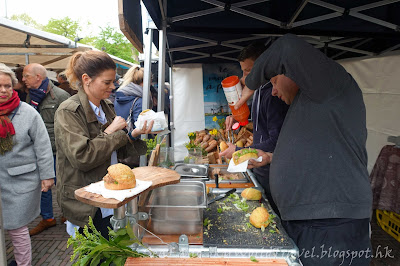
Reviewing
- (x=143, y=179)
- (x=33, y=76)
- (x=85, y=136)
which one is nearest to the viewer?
(x=143, y=179)

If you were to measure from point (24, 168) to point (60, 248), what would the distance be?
1.58 meters

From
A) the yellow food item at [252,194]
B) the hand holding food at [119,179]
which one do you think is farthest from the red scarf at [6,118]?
the yellow food item at [252,194]

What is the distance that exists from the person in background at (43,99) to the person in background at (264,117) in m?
3.13

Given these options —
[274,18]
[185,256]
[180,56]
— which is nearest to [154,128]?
[185,256]

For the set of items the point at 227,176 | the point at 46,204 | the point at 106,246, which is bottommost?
the point at 46,204

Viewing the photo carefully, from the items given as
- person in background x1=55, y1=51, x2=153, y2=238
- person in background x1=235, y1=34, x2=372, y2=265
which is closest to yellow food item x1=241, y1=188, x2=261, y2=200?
person in background x1=235, y1=34, x2=372, y2=265

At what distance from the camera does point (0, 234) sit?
5.44 ft

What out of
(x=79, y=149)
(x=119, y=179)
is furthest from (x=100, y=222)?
(x=119, y=179)

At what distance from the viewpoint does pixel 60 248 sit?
3.62 meters

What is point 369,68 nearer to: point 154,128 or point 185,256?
point 154,128

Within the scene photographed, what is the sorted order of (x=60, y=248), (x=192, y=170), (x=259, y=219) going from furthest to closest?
(x=60, y=248) → (x=192, y=170) → (x=259, y=219)

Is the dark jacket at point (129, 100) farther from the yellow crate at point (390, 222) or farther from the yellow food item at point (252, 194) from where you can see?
the yellow crate at point (390, 222)

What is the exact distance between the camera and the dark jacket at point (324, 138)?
1.40 m

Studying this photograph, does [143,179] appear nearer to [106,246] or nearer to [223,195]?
[106,246]
